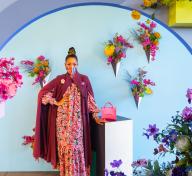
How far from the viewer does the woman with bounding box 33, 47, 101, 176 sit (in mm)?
2328

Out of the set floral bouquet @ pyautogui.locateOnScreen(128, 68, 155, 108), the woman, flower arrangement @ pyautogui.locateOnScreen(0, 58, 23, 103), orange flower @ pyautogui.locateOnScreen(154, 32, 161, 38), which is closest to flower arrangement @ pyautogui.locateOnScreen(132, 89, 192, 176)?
flower arrangement @ pyautogui.locateOnScreen(0, 58, 23, 103)

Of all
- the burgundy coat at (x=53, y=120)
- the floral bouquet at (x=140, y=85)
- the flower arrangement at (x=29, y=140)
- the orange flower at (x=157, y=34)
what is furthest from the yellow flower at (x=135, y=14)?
the flower arrangement at (x=29, y=140)

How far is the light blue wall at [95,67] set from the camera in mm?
2689

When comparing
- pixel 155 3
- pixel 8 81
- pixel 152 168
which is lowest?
pixel 152 168

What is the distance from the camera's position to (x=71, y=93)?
235 cm

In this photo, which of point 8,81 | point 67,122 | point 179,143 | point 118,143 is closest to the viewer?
point 179,143

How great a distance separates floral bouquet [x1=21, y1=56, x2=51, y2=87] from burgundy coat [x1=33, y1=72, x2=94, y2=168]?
0.26 m

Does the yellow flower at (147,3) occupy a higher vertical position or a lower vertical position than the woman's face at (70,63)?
higher

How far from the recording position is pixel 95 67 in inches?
108

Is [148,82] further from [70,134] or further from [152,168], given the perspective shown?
[152,168]

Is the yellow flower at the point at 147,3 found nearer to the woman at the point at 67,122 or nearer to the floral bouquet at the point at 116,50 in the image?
the floral bouquet at the point at 116,50

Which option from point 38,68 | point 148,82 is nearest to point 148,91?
point 148,82

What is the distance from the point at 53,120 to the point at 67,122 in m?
0.14

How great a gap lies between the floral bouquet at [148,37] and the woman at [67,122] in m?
0.67
